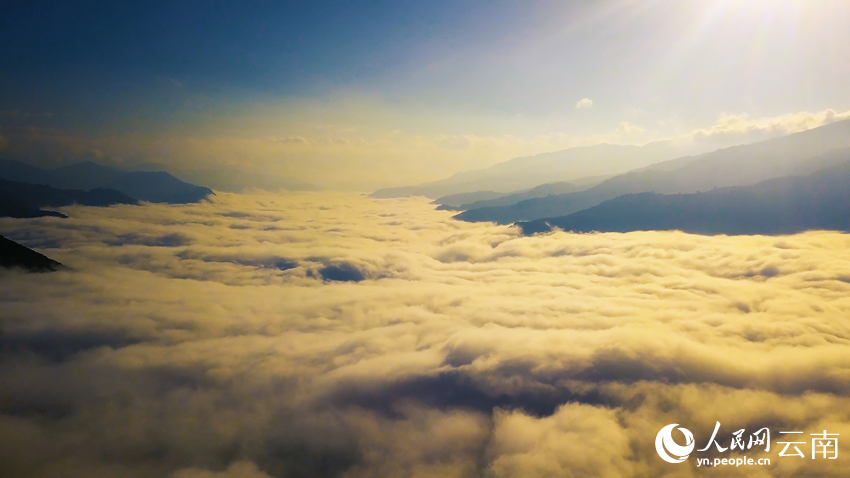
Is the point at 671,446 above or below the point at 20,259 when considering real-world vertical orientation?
below

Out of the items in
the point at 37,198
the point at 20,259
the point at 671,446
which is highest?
the point at 37,198

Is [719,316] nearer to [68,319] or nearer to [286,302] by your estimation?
[286,302]
